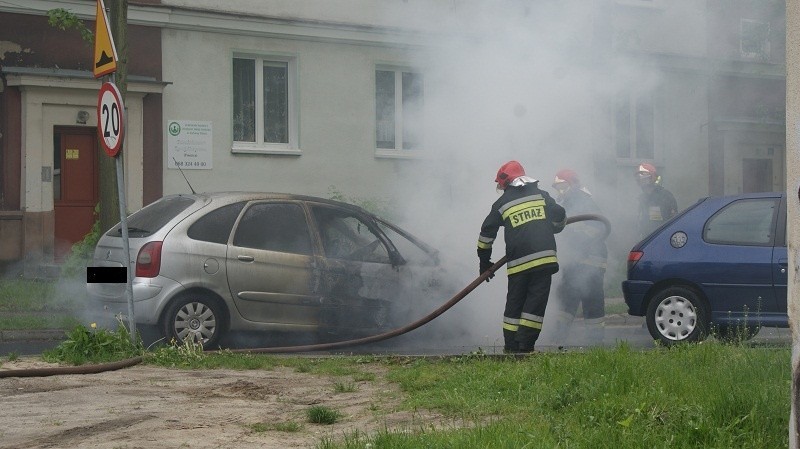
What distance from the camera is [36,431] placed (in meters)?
6.14

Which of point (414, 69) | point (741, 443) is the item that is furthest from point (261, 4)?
point (741, 443)

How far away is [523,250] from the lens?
1001cm

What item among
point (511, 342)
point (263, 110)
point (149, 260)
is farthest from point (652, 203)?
point (263, 110)

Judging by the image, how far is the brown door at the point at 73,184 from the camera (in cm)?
1848

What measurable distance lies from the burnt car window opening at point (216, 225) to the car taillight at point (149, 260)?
13.9 inches

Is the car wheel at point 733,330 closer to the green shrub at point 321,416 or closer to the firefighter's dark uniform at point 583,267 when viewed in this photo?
the firefighter's dark uniform at point 583,267

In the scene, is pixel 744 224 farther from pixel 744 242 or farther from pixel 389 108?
pixel 389 108

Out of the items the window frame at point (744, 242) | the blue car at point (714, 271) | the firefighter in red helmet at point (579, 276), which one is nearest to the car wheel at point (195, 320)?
the firefighter in red helmet at point (579, 276)

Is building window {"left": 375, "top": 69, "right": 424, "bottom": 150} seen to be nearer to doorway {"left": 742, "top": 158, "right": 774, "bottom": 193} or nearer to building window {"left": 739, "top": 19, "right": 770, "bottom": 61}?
building window {"left": 739, "top": 19, "right": 770, "bottom": 61}

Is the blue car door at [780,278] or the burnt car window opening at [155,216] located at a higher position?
the burnt car window opening at [155,216]

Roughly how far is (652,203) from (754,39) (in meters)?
4.59

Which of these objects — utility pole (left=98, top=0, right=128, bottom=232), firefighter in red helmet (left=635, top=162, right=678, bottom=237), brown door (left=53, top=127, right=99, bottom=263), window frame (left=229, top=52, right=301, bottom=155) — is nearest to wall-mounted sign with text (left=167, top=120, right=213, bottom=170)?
window frame (left=229, top=52, right=301, bottom=155)

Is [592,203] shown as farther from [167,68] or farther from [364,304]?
[167,68]

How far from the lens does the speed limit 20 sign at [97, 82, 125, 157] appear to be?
30.3 feet
